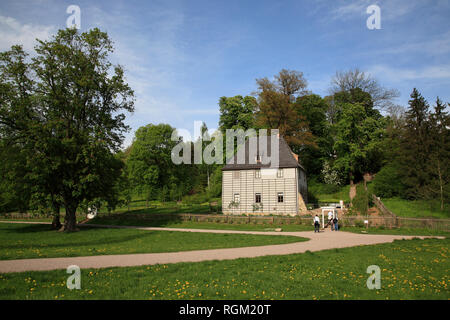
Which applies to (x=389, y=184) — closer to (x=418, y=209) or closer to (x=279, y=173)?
(x=418, y=209)

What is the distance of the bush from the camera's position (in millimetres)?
37434

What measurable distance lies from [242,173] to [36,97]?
2301 centimetres

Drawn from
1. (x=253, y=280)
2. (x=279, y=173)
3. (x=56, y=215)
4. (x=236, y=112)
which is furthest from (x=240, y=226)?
(x=236, y=112)

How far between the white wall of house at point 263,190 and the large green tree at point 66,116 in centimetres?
1429

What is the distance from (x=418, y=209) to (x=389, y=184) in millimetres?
7510

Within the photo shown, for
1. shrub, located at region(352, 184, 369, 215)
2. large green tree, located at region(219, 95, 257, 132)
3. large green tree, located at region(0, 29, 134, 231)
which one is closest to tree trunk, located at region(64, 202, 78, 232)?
large green tree, located at region(0, 29, 134, 231)

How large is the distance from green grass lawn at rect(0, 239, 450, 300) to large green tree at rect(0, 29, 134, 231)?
56.7 feet

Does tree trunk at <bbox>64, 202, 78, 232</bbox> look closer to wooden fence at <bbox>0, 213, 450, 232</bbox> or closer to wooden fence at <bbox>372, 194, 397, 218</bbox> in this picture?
wooden fence at <bbox>0, 213, 450, 232</bbox>

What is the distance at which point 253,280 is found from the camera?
8.41 metres

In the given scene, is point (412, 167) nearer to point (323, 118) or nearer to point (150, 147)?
point (323, 118)

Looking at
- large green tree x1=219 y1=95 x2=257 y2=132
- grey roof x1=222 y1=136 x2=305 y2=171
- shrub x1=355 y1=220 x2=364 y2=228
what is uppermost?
large green tree x1=219 y1=95 x2=257 y2=132

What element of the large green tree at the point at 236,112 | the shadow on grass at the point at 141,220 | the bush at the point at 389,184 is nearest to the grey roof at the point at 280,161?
the shadow on grass at the point at 141,220

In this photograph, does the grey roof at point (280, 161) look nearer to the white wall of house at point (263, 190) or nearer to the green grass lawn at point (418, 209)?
the white wall of house at point (263, 190)
